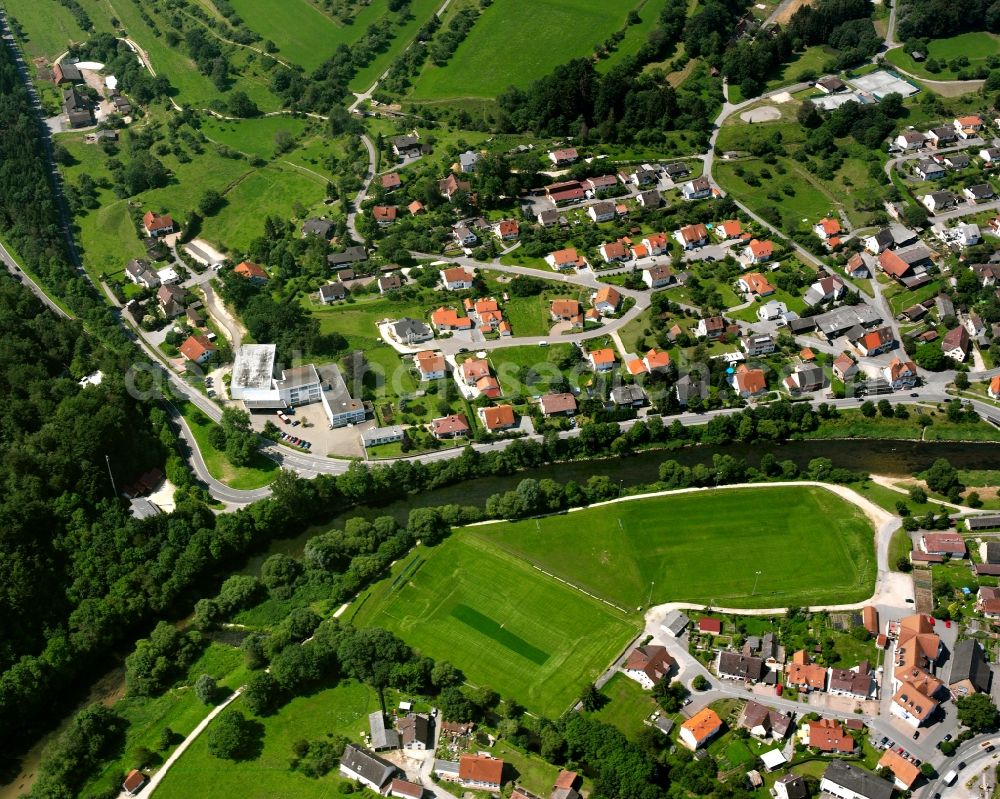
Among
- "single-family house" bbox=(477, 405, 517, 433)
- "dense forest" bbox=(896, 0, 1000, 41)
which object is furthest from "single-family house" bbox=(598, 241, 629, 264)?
"dense forest" bbox=(896, 0, 1000, 41)

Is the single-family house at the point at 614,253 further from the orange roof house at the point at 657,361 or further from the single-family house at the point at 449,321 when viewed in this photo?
the single-family house at the point at 449,321

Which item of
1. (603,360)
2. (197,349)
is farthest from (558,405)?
(197,349)

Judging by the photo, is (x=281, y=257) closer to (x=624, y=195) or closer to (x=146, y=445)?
(x=146, y=445)

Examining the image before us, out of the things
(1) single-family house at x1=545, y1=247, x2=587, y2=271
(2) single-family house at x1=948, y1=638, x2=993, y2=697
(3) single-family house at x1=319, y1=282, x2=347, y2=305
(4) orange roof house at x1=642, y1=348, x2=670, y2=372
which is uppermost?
(1) single-family house at x1=545, y1=247, x2=587, y2=271

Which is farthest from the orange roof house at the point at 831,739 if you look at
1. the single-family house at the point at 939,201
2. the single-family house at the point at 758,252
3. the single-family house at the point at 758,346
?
the single-family house at the point at 939,201

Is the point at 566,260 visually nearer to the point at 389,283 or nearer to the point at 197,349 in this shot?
the point at 389,283

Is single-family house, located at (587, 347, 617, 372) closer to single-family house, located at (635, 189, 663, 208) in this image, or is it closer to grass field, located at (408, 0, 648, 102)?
single-family house, located at (635, 189, 663, 208)
